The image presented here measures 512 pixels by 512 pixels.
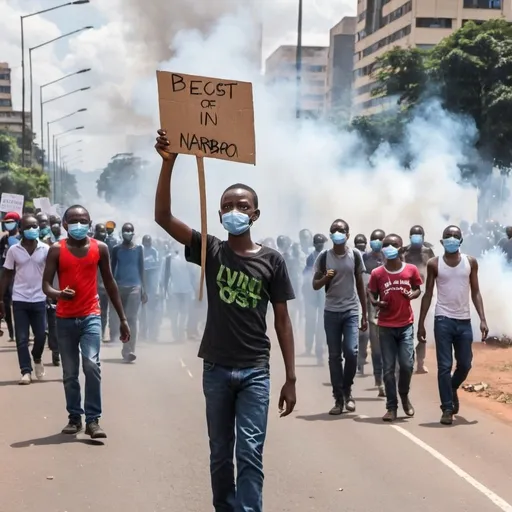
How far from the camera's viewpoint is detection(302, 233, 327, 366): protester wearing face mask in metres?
13.3

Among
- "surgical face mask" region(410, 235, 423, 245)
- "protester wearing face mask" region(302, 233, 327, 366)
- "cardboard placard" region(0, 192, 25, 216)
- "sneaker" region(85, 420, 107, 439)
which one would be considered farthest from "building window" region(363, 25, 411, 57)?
"sneaker" region(85, 420, 107, 439)

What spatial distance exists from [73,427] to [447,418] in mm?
3209

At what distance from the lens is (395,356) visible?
8.82 m

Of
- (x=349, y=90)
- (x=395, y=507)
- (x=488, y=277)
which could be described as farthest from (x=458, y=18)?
(x=395, y=507)

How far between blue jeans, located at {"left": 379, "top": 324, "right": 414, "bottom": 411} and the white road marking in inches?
13.8

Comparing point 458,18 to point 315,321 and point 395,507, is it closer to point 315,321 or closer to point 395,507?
point 315,321

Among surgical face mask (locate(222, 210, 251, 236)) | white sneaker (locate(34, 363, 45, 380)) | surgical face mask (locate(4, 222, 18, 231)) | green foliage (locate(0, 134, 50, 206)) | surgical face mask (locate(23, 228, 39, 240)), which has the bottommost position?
white sneaker (locate(34, 363, 45, 380))

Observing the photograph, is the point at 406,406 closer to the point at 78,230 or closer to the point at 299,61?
the point at 78,230

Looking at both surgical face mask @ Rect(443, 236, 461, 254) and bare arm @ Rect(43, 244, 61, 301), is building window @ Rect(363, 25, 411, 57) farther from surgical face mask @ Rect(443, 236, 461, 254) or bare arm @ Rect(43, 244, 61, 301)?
bare arm @ Rect(43, 244, 61, 301)

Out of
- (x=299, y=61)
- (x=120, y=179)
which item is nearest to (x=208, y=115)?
(x=299, y=61)

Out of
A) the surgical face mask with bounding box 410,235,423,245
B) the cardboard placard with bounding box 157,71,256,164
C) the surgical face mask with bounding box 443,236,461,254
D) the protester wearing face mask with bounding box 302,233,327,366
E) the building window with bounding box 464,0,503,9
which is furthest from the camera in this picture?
the building window with bounding box 464,0,503,9

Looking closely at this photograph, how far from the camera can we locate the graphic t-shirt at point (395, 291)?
344 inches

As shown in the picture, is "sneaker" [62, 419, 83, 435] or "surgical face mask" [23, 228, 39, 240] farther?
"surgical face mask" [23, 228, 39, 240]

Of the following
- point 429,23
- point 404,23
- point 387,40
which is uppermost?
point 404,23
